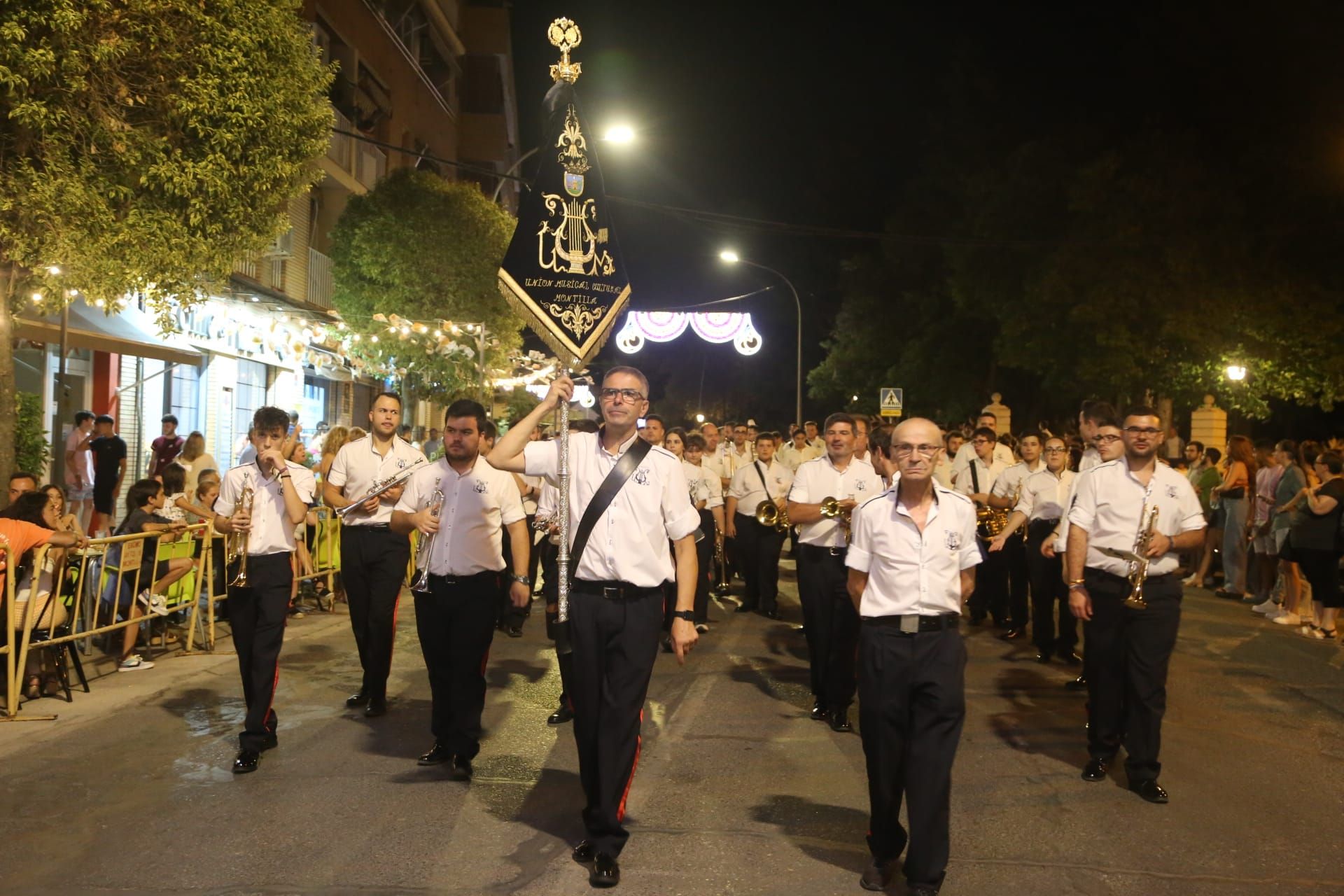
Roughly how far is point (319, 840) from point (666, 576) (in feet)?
6.50

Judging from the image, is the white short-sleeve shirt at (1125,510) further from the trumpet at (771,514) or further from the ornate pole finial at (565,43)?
the trumpet at (771,514)

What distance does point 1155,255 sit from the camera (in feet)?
76.9

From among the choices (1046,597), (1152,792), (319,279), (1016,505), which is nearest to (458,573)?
(1152,792)

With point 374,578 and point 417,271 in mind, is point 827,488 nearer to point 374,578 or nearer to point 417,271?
point 374,578

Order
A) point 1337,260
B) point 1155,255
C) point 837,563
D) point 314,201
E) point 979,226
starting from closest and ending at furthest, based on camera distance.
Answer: point 837,563
point 1337,260
point 1155,255
point 314,201
point 979,226

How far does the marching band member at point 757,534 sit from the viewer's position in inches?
529

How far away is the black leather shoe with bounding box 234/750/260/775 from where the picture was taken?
6.49m

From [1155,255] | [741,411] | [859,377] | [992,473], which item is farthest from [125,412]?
[741,411]

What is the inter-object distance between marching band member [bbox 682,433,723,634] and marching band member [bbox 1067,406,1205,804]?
221 inches

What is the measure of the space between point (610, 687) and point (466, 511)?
6.21 feet

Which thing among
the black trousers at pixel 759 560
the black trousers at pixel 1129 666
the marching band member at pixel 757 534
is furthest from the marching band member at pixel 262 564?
the black trousers at pixel 759 560

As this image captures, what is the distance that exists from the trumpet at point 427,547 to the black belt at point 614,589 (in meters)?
1.63

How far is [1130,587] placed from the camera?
21.2ft

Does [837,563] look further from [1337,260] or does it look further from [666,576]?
[1337,260]
